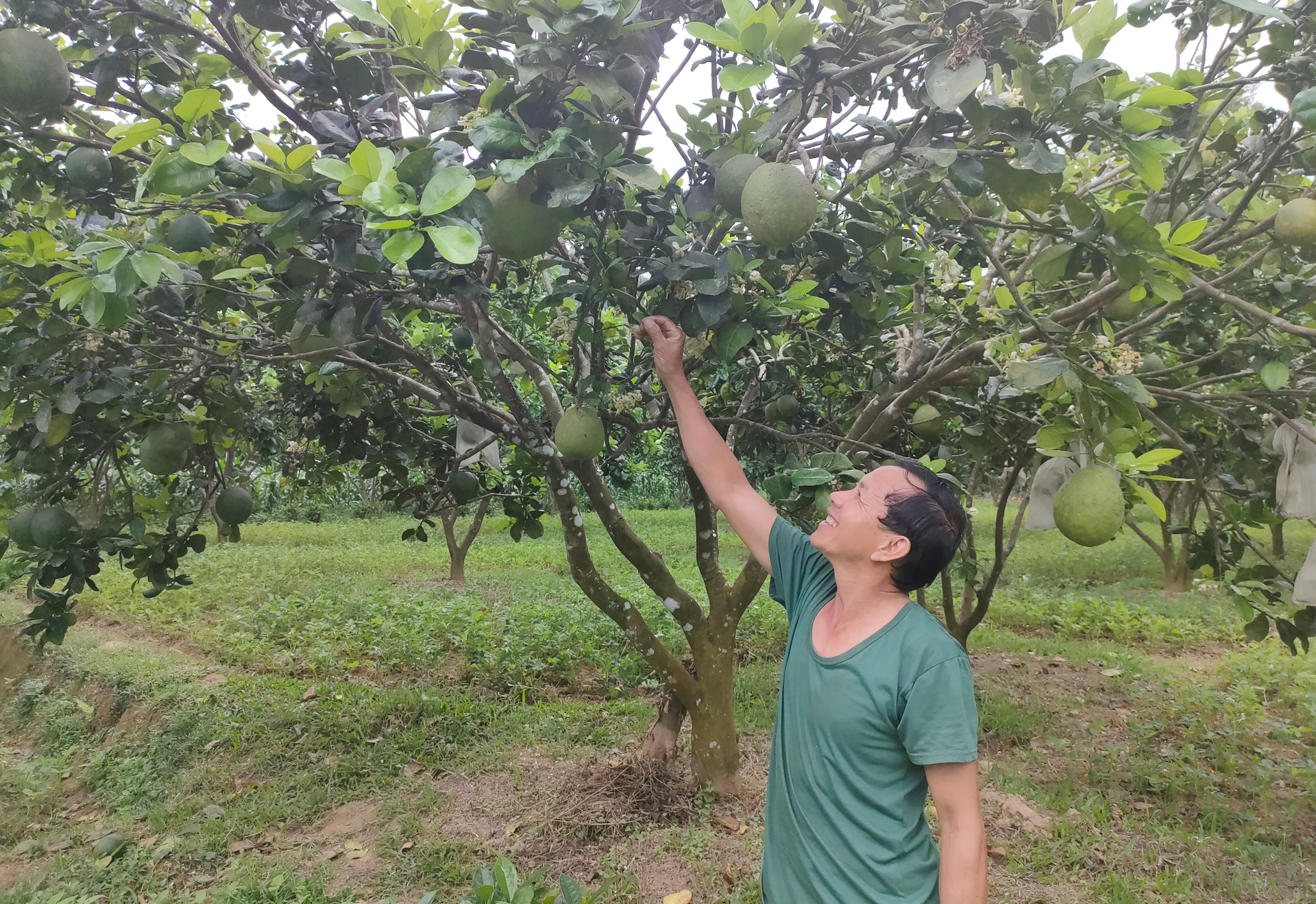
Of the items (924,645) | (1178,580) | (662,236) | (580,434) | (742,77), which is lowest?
(1178,580)

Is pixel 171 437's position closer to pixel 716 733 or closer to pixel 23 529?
pixel 23 529

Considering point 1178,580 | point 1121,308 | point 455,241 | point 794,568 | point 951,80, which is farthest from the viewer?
point 1178,580

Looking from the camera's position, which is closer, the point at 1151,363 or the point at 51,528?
the point at 51,528

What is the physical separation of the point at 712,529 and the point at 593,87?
6.28ft

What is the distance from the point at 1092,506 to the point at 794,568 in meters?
0.55

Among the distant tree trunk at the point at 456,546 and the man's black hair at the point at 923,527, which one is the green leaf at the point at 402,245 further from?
the distant tree trunk at the point at 456,546

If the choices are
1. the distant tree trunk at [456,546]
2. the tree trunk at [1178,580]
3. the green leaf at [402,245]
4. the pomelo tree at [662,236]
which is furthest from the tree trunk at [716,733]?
the tree trunk at [1178,580]

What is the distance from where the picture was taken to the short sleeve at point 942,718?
1.15 m

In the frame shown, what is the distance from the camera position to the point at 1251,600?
2.55 metres

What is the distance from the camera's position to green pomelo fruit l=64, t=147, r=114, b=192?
1773 millimetres

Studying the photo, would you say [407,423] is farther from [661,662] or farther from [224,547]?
[224,547]

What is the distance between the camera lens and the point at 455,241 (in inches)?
36.7


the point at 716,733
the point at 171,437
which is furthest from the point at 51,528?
the point at 716,733

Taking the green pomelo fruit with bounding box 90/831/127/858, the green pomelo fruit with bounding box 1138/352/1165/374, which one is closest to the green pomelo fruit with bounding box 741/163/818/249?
the green pomelo fruit with bounding box 1138/352/1165/374
